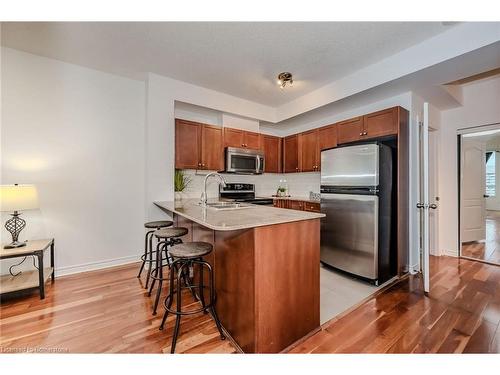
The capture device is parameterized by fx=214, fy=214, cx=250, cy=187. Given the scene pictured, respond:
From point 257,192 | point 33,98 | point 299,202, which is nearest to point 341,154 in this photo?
point 299,202

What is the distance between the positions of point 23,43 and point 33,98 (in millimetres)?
586

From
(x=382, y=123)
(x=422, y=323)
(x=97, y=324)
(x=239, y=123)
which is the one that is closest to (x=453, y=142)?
(x=382, y=123)

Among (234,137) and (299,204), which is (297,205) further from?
(234,137)

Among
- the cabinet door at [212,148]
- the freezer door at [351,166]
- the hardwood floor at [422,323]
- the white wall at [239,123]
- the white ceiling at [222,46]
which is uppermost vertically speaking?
the white ceiling at [222,46]

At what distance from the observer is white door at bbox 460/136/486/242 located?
3762mm

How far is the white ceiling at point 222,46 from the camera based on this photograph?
2150mm

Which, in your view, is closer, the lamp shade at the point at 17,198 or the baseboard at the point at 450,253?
the lamp shade at the point at 17,198

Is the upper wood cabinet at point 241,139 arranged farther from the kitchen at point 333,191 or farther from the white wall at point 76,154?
the white wall at point 76,154

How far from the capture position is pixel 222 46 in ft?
8.02

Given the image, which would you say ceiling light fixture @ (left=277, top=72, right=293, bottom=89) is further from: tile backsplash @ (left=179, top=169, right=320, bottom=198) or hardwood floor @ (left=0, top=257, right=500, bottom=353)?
hardwood floor @ (left=0, top=257, right=500, bottom=353)

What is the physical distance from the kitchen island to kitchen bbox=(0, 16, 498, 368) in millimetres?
13

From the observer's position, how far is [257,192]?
186 inches

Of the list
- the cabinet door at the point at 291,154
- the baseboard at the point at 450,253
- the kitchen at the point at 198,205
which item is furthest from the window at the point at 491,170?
the cabinet door at the point at 291,154

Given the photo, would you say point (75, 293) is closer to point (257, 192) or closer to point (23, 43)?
point (23, 43)
